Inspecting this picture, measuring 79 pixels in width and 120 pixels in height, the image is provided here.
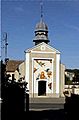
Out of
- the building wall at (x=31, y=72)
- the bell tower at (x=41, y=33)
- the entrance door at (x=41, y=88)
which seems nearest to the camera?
the building wall at (x=31, y=72)

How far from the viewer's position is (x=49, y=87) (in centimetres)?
5600

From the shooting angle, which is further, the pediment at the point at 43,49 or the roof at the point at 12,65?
the roof at the point at 12,65

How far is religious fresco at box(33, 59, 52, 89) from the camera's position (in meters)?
55.9

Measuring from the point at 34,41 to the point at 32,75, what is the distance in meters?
9.51

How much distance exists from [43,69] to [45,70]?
0.34 meters

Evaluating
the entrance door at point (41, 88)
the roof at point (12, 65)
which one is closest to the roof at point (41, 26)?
the roof at point (12, 65)

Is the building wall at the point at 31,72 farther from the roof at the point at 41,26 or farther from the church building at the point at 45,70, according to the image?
the roof at the point at 41,26

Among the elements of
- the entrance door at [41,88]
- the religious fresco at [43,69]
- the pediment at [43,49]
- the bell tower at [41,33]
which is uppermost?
the bell tower at [41,33]

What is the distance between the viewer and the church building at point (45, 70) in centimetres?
5544

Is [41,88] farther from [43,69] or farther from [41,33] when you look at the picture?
[41,33]

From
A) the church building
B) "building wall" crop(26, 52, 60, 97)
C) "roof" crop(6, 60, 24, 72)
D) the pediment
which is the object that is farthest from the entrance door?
"roof" crop(6, 60, 24, 72)

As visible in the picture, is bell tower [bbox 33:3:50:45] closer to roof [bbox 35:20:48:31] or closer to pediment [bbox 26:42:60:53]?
roof [bbox 35:20:48:31]

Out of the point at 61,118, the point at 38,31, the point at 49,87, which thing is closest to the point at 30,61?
the point at 49,87

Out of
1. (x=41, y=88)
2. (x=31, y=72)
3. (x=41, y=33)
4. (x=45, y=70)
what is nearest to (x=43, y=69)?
(x=45, y=70)
